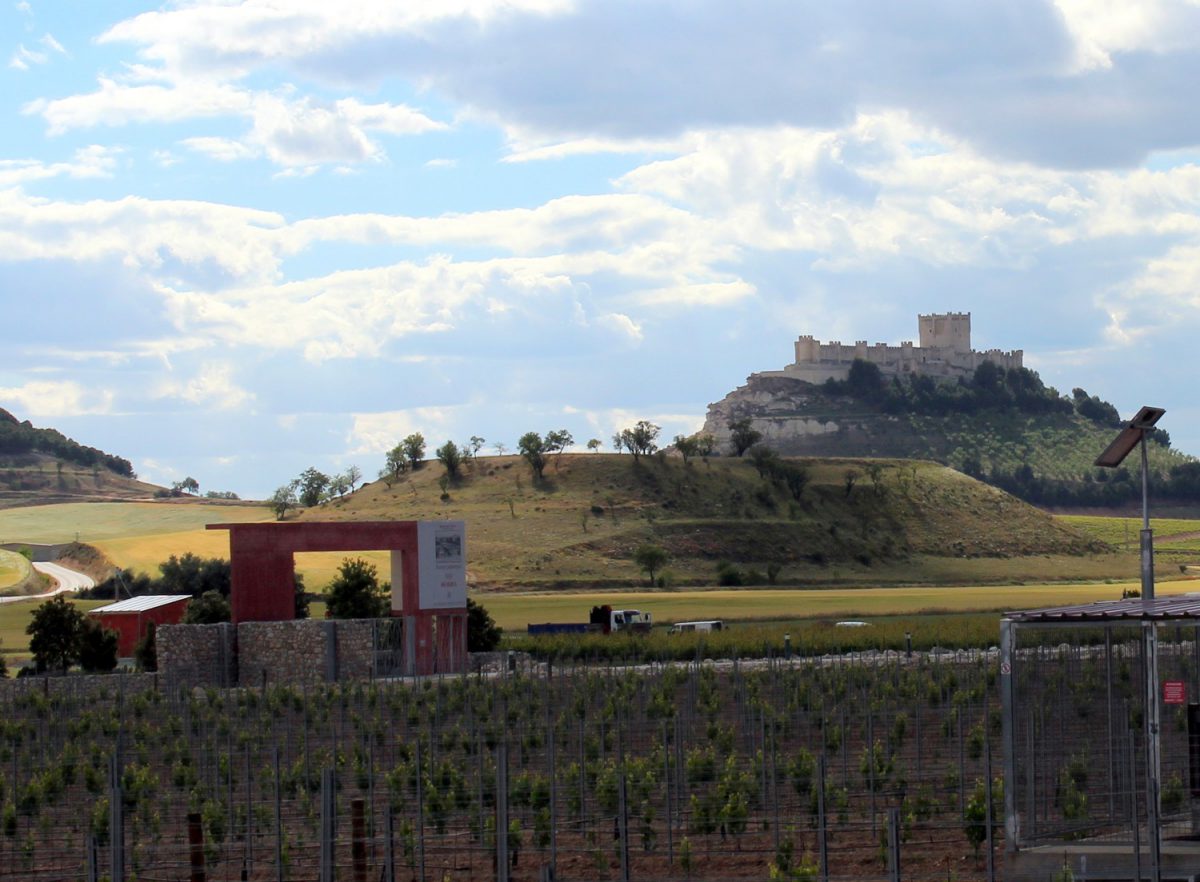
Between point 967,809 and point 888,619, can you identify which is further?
point 888,619

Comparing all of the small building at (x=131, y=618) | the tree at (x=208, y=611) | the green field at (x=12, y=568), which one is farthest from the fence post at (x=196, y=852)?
the green field at (x=12, y=568)

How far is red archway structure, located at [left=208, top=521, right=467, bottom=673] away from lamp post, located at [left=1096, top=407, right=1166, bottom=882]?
92.0ft

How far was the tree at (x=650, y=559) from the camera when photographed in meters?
99.0

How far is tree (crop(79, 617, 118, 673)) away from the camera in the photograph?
49.4m

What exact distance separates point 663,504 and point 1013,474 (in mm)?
76254

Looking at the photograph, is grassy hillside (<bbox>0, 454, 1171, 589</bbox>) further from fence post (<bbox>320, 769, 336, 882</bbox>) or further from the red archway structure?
fence post (<bbox>320, 769, 336, 882</bbox>)

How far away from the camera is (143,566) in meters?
99.6

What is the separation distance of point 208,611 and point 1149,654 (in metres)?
39.7

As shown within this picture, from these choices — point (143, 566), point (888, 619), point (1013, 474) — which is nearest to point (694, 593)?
point (888, 619)

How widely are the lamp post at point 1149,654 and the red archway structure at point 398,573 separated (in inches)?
1104

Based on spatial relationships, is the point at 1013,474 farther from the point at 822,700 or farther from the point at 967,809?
the point at 967,809

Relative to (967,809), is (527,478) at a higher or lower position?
higher

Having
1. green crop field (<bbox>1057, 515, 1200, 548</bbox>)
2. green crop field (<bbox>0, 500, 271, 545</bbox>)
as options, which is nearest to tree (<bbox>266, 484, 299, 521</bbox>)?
green crop field (<bbox>0, 500, 271, 545</bbox>)

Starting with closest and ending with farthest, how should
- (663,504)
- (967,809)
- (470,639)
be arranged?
(967,809) → (470,639) → (663,504)
